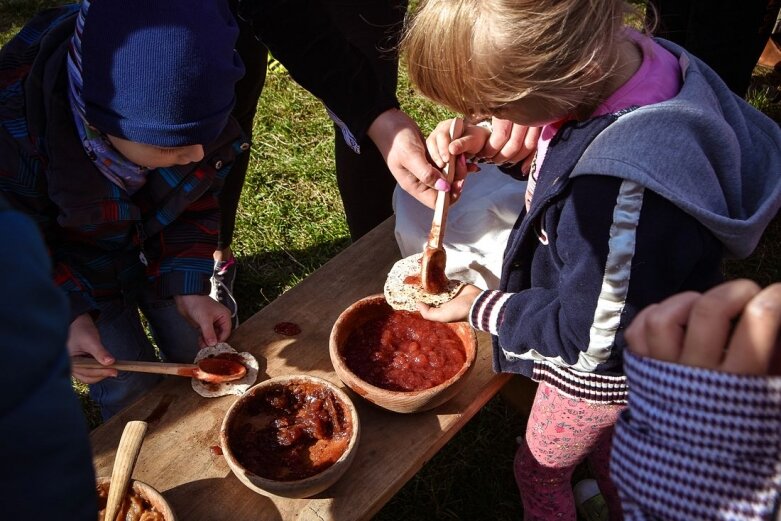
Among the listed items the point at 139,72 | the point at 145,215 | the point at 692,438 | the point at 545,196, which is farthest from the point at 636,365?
the point at 145,215

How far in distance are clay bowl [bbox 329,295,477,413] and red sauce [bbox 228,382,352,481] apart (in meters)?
0.07

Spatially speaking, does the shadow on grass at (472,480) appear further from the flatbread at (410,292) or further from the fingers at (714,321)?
the fingers at (714,321)

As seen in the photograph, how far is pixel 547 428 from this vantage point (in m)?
1.72

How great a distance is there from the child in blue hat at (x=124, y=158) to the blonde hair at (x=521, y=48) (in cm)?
51

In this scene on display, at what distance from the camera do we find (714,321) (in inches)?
32.6

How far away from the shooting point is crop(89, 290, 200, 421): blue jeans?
2.02 metres

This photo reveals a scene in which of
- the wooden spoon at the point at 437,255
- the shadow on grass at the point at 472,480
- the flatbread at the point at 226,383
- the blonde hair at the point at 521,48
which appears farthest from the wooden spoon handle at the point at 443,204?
the shadow on grass at the point at 472,480

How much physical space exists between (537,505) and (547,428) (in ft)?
1.11

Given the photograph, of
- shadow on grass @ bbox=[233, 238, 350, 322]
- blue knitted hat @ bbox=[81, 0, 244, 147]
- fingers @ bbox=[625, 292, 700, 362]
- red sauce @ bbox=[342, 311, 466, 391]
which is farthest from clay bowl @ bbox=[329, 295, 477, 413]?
shadow on grass @ bbox=[233, 238, 350, 322]

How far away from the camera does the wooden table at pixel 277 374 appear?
1.52 m

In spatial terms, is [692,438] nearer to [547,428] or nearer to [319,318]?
[547,428]

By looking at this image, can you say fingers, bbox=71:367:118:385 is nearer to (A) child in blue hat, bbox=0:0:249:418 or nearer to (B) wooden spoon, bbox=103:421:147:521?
(A) child in blue hat, bbox=0:0:249:418

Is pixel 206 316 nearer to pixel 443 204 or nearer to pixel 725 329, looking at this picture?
pixel 443 204

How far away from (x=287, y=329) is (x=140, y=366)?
0.41 m
